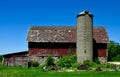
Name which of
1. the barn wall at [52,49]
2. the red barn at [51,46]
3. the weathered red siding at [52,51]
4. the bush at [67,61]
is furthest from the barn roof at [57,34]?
the bush at [67,61]

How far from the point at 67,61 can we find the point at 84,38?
496cm

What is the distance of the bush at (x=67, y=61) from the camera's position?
54.2 m

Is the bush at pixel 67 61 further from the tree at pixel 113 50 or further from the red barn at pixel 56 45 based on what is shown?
the tree at pixel 113 50

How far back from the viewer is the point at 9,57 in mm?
61062

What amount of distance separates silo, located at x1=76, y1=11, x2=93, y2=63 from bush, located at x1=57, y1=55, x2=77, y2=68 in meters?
1.28

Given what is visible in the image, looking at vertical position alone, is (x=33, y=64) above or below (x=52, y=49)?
below

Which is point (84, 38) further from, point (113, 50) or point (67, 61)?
point (113, 50)

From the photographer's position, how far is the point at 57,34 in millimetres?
60625

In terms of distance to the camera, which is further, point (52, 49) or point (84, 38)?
point (52, 49)

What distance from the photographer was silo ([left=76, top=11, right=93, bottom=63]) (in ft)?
179

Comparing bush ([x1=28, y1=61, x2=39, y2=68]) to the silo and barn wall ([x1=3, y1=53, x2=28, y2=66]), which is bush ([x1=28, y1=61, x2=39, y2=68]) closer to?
barn wall ([x1=3, y1=53, x2=28, y2=66])

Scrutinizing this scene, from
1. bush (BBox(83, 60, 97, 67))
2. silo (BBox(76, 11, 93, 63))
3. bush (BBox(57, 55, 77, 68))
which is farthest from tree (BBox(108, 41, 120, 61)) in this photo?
bush (BBox(83, 60, 97, 67))

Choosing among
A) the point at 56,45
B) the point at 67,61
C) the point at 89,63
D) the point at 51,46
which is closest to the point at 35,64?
the point at 51,46

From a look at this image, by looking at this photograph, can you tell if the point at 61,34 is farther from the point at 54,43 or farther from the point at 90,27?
the point at 90,27
